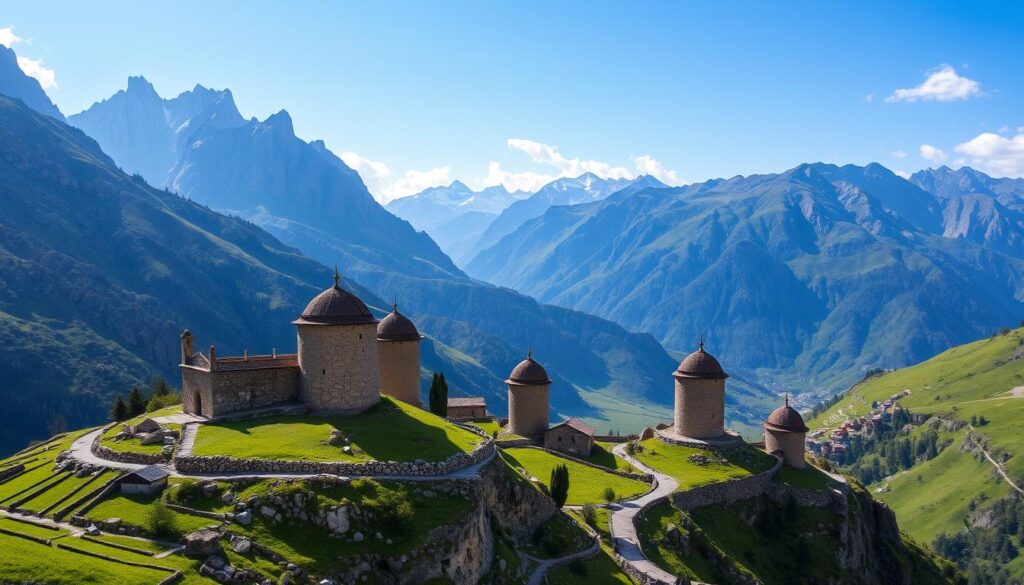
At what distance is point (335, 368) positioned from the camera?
5350 centimetres

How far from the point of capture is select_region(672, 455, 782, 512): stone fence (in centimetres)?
6706

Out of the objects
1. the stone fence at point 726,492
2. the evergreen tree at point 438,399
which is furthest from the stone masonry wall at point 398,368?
the stone fence at point 726,492

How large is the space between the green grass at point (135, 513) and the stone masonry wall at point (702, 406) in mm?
56832

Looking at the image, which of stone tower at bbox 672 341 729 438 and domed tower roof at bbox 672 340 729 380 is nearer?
domed tower roof at bbox 672 340 729 380

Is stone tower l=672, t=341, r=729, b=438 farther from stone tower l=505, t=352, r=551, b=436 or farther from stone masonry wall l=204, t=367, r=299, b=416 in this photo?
→ stone masonry wall l=204, t=367, r=299, b=416

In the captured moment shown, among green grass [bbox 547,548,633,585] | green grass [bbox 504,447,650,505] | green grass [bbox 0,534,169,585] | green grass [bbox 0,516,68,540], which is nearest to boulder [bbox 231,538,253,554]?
green grass [bbox 0,534,169,585]

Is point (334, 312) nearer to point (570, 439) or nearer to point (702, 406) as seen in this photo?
point (570, 439)

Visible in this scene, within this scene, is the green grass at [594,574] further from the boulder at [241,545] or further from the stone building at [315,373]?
the boulder at [241,545]

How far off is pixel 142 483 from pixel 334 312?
17.6 metres

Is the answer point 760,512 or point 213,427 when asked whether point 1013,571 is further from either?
point 213,427

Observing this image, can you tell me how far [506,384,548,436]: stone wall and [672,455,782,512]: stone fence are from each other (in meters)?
19.2

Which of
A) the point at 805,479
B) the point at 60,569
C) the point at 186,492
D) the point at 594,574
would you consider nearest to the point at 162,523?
the point at 186,492

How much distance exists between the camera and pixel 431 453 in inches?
1832

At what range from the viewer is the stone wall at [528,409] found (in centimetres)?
8188
